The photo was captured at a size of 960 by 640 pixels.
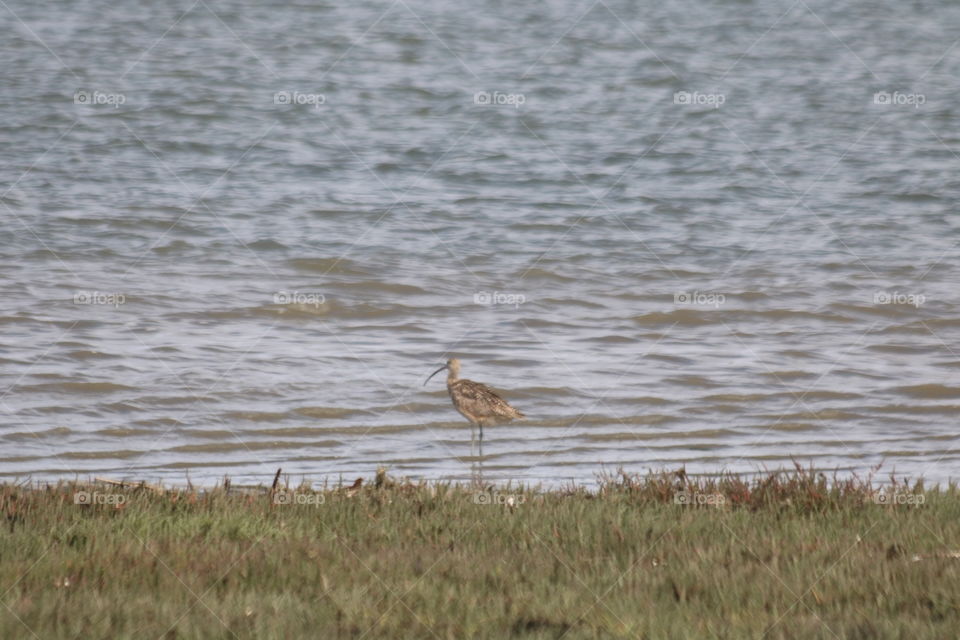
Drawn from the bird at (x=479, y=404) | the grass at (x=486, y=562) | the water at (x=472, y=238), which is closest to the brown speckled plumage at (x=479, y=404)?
the bird at (x=479, y=404)

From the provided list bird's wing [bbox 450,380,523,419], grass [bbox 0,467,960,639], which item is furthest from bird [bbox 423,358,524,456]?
grass [bbox 0,467,960,639]

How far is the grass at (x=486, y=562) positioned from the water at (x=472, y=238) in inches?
92.1

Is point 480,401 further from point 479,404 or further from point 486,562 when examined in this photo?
point 486,562

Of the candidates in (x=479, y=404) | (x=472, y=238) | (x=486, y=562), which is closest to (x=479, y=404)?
(x=479, y=404)

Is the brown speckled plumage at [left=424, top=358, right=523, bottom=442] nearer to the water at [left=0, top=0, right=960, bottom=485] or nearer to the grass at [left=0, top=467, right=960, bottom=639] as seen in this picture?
the water at [left=0, top=0, right=960, bottom=485]

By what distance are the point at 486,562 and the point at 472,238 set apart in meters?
13.9

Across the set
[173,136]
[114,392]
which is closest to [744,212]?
[173,136]

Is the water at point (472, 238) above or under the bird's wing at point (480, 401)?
above

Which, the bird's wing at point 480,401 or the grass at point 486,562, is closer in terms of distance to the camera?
the grass at point 486,562

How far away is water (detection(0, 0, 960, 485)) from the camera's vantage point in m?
Answer: 12.5

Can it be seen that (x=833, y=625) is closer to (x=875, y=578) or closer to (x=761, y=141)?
(x=875, y=578)

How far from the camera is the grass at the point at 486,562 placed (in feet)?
19.4

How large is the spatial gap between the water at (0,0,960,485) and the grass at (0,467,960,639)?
2.34 m

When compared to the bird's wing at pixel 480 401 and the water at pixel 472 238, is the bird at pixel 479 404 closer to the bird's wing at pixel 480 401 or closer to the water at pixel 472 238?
the bird's wing at pixel 480 401
